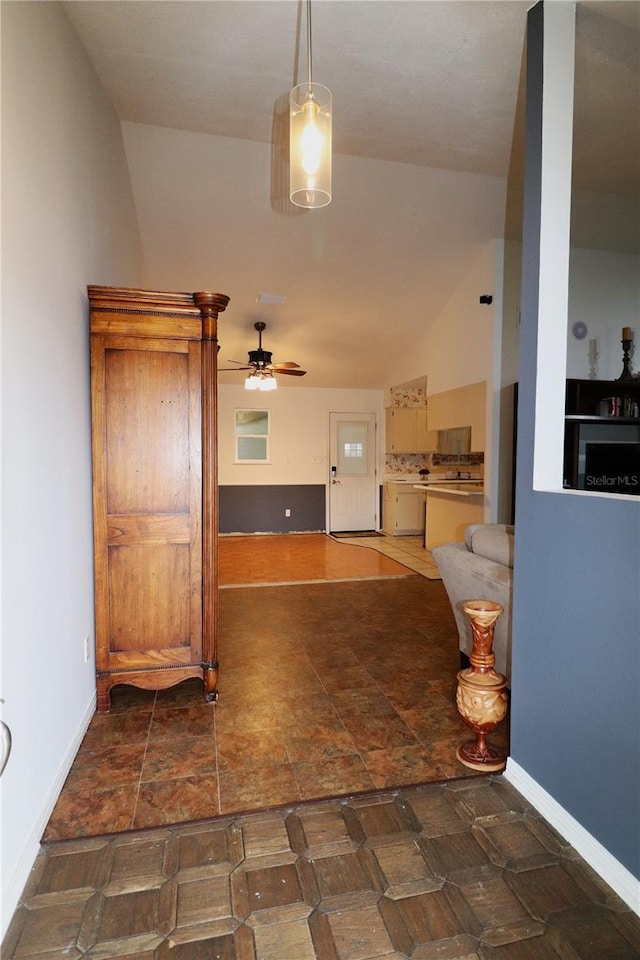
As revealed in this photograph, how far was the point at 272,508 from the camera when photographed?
7988 mm

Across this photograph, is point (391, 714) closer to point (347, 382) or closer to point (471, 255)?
point (471, 255)

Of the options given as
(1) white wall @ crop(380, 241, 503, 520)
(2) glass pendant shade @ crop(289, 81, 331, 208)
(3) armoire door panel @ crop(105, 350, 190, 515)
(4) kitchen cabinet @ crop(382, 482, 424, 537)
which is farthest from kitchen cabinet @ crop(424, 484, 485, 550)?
(2) glass pendant shade @ crop(289, 81, 331, 208)

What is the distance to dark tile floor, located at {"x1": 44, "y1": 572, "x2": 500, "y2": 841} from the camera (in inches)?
71.1

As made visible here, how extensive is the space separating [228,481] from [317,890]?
6.66 meters

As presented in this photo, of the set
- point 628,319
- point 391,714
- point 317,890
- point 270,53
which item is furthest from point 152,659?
point 628,319

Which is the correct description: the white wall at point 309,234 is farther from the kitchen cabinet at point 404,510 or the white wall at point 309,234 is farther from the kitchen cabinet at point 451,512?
the kitchen cabinet at point 404,510

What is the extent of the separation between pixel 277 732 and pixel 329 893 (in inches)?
34.2

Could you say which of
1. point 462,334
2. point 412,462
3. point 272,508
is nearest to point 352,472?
point 412,462

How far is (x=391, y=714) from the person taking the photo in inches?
94.0

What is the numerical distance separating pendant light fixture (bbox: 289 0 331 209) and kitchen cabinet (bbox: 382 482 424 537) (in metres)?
6.31

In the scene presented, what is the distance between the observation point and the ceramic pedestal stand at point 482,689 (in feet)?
6.33

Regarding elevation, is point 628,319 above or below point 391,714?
above

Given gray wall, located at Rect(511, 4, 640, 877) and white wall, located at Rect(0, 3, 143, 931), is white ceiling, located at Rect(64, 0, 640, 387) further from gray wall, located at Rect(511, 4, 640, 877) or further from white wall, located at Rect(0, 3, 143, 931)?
gray wall, located at Rect(511, 4, 640, 877)

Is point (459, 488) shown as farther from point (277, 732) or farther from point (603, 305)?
point (277, 732)
